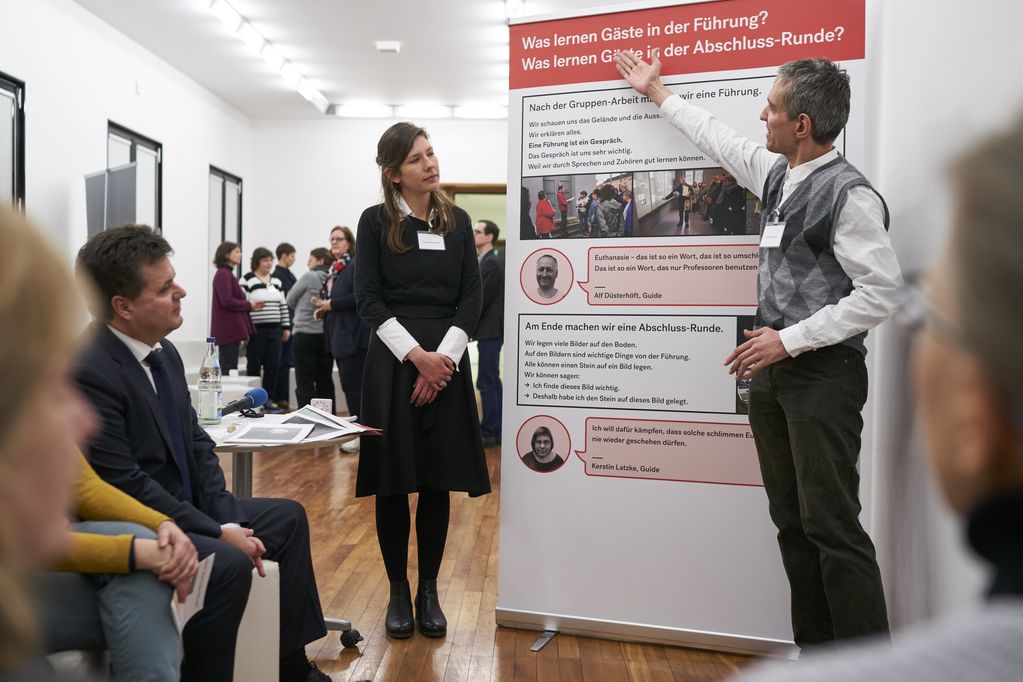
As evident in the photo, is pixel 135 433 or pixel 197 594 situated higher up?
pixel 135 433

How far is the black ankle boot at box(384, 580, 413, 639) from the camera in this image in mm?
2668

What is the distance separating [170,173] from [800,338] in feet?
27.5

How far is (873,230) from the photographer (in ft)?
6.40

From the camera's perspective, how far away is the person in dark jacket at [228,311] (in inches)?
306

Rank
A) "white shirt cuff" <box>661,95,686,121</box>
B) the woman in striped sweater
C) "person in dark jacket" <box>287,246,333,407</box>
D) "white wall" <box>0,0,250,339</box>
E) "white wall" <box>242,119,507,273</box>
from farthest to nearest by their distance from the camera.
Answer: "white wall" <box>242,119,507,273</box> → the woman in striped sweater → "person in dark jacket" <box>287,246,333,407</box> → "white wall" <box>0,0,250,339</box> → "white shirt cuff" <box>661,95,686,121</box>

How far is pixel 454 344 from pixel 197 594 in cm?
122

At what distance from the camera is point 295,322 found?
6.78 metres

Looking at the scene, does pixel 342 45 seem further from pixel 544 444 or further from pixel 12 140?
pixel 544 444

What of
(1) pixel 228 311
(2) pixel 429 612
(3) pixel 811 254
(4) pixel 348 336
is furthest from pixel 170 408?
(1) pixel 228 311

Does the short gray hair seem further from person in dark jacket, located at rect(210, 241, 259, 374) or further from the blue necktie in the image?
person in dark jacket, located at rect(210, 241, 259, 374)

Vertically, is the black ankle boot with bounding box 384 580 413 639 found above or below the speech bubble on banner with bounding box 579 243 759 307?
below

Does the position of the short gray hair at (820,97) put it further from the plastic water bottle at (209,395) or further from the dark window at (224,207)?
the dark window at (224,207)

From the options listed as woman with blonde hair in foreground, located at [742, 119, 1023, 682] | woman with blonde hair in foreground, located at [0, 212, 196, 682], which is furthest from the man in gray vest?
woman with blonde hair in foreground, located at [0, 212, 196, 682]

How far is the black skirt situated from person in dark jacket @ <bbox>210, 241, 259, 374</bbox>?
5.50 meters
